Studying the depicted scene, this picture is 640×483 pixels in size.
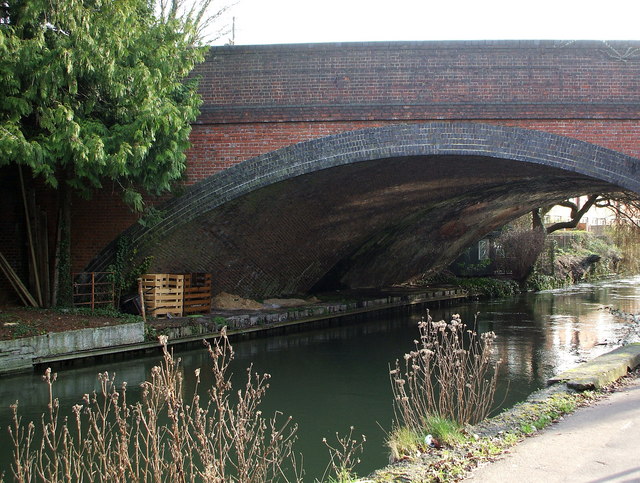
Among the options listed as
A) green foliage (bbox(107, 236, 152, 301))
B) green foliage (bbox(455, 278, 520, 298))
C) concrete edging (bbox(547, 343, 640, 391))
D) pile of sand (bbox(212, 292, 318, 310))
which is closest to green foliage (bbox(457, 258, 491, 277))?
green foliage (bbox(455, 278, 520, 298))

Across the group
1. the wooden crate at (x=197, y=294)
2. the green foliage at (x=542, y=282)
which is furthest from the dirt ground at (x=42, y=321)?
the green foliage at (x=542, y=282)

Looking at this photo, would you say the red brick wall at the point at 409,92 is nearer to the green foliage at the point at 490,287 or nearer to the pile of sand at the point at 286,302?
the pile of sand at the point at 286,302

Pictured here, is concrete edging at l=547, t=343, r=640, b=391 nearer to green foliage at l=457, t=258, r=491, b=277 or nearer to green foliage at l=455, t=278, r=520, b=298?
green foliage at l=455, t=278, r=520, b=298

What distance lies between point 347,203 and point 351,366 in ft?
15.4

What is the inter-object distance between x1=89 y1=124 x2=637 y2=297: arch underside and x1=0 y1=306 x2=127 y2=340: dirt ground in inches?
64.9

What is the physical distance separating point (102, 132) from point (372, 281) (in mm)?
11362

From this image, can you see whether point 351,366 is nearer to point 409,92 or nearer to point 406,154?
point 406,154

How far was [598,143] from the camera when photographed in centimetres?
925

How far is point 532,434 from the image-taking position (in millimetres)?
3795

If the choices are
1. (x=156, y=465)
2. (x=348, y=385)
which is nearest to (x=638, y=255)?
(x=348, y=385)

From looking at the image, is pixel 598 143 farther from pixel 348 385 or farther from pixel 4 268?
pixel 4 268

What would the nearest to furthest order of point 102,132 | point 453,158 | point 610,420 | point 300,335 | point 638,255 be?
point 610,420, point 102,132, point 453,158, point 300,335, point 638,255

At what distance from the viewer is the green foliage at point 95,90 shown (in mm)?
7324

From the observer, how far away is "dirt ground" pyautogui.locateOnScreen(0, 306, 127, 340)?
7.91 metres
